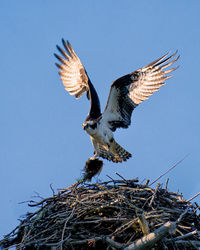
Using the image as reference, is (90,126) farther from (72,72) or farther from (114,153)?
(72,72)

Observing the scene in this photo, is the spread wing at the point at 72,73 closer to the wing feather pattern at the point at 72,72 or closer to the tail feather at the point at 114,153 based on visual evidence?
the wing feather pattern at the point at 72,72

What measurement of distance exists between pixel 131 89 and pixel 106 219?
312 cm

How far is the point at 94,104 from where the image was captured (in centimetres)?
796

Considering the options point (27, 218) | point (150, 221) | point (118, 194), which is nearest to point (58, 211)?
point (27, 218)

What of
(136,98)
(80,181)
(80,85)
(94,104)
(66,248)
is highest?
(80,85)

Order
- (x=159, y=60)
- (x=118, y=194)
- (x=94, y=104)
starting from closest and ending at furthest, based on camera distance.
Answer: (x=118, y=194) < (x=159, y=60) < (x=94, y=104)

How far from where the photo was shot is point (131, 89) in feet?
24.8

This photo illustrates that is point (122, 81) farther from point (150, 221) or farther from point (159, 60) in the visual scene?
point (150, 221)

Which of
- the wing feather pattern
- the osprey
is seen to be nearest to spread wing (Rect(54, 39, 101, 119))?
the wing feather pattern

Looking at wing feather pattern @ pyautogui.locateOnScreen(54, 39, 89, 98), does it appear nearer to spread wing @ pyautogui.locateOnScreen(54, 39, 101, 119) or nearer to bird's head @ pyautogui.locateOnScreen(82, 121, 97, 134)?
spread wing @ pyautogui.locateOnScreen(54, 39, 101, 119)

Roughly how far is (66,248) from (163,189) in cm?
158

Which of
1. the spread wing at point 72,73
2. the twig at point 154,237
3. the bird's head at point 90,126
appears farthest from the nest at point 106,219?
the spread wing at point 72,73

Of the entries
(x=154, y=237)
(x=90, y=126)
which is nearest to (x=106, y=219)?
(x=154, y=237)

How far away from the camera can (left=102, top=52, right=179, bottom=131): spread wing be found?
7379 mm
